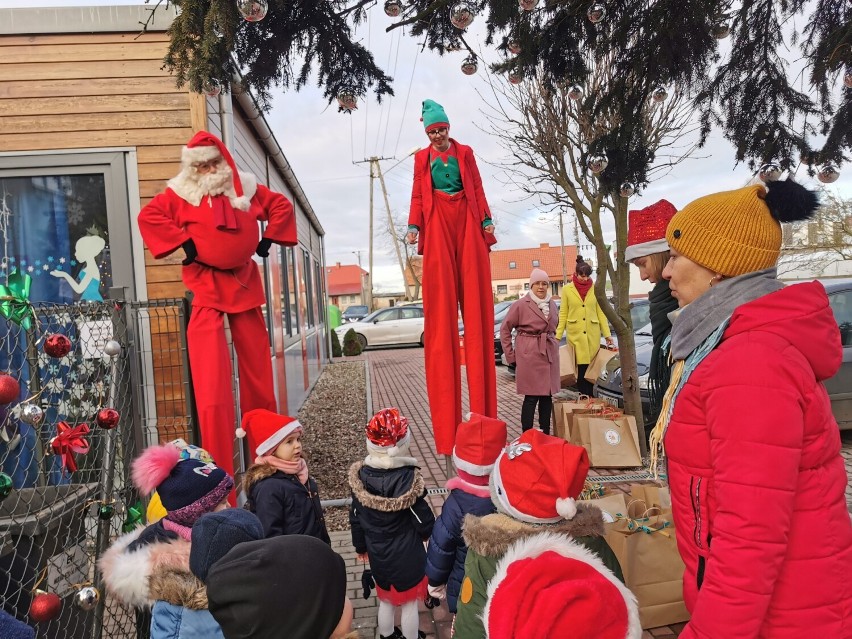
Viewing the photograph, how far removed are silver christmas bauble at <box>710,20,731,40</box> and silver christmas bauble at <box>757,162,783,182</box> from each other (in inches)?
35.2

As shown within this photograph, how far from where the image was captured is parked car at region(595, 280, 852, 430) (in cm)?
611

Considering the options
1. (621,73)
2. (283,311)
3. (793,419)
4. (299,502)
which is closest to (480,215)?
(621,73)

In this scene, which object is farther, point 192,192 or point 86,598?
point 192,192

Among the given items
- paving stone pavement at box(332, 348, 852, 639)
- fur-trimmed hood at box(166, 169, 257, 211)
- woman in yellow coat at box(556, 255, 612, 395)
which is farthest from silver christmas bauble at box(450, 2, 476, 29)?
woman in yellow coat at box(556, 255, 612, 395)

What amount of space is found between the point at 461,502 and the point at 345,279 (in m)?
68.2

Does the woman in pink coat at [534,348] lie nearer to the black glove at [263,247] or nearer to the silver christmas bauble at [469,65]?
the silver christmas bauble at [469,65]

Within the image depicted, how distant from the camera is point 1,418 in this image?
5.94 feet

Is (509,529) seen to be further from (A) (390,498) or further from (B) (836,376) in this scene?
(B) (836,376)

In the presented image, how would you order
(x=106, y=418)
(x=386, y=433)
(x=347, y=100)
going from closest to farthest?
(x=106, y=418) < (x=386, y=433) < (x=347, y=100)

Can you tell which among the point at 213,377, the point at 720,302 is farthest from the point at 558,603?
the point at 213,377

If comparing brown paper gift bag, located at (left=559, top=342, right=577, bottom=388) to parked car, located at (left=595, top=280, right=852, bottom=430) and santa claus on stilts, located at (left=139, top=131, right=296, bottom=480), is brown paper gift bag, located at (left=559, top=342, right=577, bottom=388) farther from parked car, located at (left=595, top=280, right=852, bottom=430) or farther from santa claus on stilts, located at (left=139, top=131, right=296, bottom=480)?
santa claus on stilts, located at (left=139, top=131, right=296, bottom=480)

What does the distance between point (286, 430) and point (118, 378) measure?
119 cm

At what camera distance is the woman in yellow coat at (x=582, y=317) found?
23.0ft

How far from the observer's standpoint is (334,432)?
7934mm
